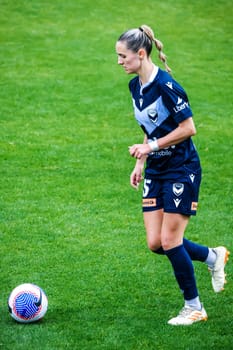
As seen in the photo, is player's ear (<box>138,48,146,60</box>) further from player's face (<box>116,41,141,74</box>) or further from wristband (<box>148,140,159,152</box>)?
wristband (<box>148,140,159,152</box>)

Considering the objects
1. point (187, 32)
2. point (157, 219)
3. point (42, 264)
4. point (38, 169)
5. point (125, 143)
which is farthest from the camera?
point (187, 32)

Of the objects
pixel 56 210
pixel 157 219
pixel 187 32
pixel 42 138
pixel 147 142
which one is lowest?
pixel 187 32

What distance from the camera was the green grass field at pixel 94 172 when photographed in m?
6.68

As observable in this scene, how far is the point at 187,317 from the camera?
6.59 m

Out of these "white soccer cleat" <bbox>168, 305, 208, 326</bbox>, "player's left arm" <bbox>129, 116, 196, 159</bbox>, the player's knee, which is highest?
"player's left arm" <bbox>129, 116, 196, 159</bbox>

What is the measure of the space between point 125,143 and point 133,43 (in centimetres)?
615

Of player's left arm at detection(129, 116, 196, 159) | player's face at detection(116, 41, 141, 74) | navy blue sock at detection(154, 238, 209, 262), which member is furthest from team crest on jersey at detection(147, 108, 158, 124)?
navy blue sock at detection(154, 238, 209, 262)

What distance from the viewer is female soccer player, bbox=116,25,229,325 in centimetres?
627

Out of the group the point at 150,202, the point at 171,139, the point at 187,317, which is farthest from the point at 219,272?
the point at 171,139

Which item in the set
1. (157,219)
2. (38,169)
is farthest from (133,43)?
(38,169)

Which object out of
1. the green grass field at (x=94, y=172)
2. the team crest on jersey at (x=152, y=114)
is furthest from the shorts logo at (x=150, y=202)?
the green grass field at (x=94, y=172)

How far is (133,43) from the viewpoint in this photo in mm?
6273

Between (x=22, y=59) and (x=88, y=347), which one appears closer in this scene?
(x=88, y=347)

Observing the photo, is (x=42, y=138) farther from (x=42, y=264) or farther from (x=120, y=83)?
(x=42, y=264)
